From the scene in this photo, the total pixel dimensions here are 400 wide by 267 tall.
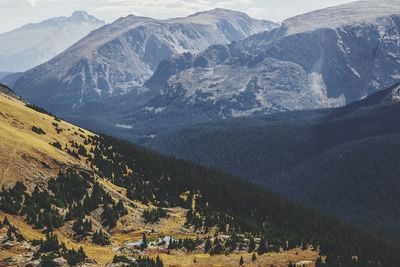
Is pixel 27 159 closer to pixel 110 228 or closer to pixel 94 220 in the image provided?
pixel 94 220

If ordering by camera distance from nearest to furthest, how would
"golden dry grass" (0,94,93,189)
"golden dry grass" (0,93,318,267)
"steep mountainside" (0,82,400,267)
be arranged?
"steep mountainside" (0,82,400,267) → "golden dry grass" (0,93,318,267) → "golden dry grass" (0,94,93,189)

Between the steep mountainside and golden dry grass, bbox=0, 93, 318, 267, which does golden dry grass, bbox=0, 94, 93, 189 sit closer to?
golden dry grass, bbox=0, 93, 318, 267

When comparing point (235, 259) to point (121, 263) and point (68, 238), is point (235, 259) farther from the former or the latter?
point (68, 238)

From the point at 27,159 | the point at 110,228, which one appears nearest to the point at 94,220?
the point at 110,228

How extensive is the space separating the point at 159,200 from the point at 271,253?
56173 mm

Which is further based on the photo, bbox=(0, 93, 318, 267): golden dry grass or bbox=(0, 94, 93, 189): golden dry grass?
bbox=(0, 94, 93, 189): golden dry grass

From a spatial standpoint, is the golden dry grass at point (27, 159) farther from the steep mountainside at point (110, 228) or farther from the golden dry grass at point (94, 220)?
the steep mountainside at point (110, 228)

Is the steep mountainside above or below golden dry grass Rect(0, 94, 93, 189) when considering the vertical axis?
below

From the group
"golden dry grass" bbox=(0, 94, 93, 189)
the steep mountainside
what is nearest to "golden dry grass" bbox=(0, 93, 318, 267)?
"golden dry grass" bbox=(0, 94, 93, 189)

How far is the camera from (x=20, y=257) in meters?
129

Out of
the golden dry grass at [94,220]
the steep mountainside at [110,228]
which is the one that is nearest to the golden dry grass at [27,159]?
the golden dry grass at [94,220]

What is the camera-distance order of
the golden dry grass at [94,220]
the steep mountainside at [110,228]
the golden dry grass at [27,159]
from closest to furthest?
the steep mountainside at [110,228]
the golden dry grass at [94,220]
the golden dry grass at [27,159]

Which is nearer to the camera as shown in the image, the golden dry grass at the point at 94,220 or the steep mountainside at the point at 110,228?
the steep mountainside at the point at 110,228

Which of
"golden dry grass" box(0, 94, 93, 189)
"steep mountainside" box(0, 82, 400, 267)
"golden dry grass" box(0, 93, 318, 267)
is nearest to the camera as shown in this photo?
"steep mountainside" box(0, 82, 400, 267)
